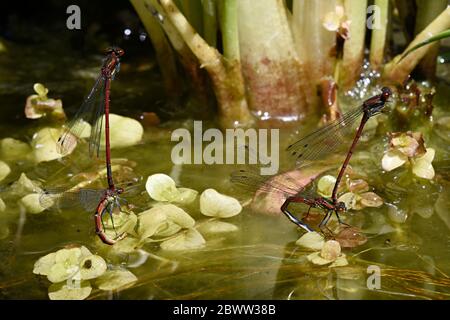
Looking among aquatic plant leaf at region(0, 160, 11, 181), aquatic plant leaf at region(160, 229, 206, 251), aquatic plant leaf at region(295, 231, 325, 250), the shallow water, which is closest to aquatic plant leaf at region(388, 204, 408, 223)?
the shallow water

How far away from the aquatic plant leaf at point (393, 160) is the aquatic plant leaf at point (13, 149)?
1.11 metres

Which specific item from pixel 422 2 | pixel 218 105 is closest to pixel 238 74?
pixel 218 105

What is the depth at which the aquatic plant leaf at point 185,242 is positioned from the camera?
1.81 meters

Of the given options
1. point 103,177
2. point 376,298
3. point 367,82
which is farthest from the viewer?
point 367,82

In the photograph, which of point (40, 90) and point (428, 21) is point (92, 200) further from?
point (428, 21)

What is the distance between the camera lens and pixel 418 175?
2008mm

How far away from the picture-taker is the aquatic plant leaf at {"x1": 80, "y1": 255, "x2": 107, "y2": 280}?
1702mm

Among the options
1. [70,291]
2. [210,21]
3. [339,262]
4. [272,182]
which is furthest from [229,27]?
[70,291]

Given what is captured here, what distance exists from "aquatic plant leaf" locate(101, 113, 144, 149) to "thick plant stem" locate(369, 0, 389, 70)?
0.81 metres

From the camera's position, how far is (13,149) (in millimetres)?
2393

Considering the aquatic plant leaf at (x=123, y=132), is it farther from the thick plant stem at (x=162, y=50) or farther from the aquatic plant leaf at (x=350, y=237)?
the aquatic plant leaf at (x=350, y=237)

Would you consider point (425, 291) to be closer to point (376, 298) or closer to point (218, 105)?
point (376, 298)

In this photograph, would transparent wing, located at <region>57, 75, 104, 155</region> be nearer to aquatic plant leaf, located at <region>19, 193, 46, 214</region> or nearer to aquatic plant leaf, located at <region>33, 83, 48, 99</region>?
aquatic plant leaf, located at <region>33, 83, 48, 99</region>

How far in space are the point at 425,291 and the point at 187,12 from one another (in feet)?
3.98
